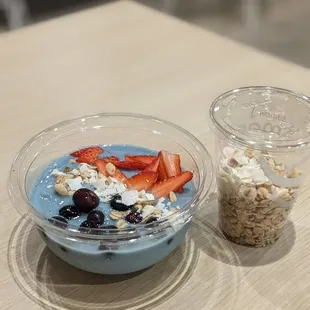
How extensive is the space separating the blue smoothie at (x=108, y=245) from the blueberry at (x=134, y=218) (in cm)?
1

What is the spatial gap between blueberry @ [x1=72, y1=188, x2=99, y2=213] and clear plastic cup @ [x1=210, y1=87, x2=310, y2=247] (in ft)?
0.60

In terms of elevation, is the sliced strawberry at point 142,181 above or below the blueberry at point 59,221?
below

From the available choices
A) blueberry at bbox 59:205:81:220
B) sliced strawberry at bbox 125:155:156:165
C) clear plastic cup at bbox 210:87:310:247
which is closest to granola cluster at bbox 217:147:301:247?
clear plastic cup at bbox 210:87:310:247

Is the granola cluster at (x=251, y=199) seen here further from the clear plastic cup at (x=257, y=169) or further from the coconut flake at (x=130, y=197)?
the coconut flake at (x=130, y=197)

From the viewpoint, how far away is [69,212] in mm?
705

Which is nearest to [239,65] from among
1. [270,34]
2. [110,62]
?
[110,62]

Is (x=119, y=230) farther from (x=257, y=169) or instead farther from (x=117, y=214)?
(x=257, y=169)

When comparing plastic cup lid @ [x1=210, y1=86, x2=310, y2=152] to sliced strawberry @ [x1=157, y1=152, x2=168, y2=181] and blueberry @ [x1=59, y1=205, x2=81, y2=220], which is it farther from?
blueberry @ [x1=59, y1=205, x2=81, y2=220]

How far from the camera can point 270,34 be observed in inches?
116

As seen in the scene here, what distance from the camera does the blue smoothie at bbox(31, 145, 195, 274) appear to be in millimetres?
662

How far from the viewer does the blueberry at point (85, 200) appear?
71 cm

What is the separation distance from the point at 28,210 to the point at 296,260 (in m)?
0.37

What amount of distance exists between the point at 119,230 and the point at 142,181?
126 mm

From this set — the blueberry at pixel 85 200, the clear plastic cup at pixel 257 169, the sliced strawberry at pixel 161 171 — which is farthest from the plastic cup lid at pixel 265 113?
the blueberry at pixel 85 200
